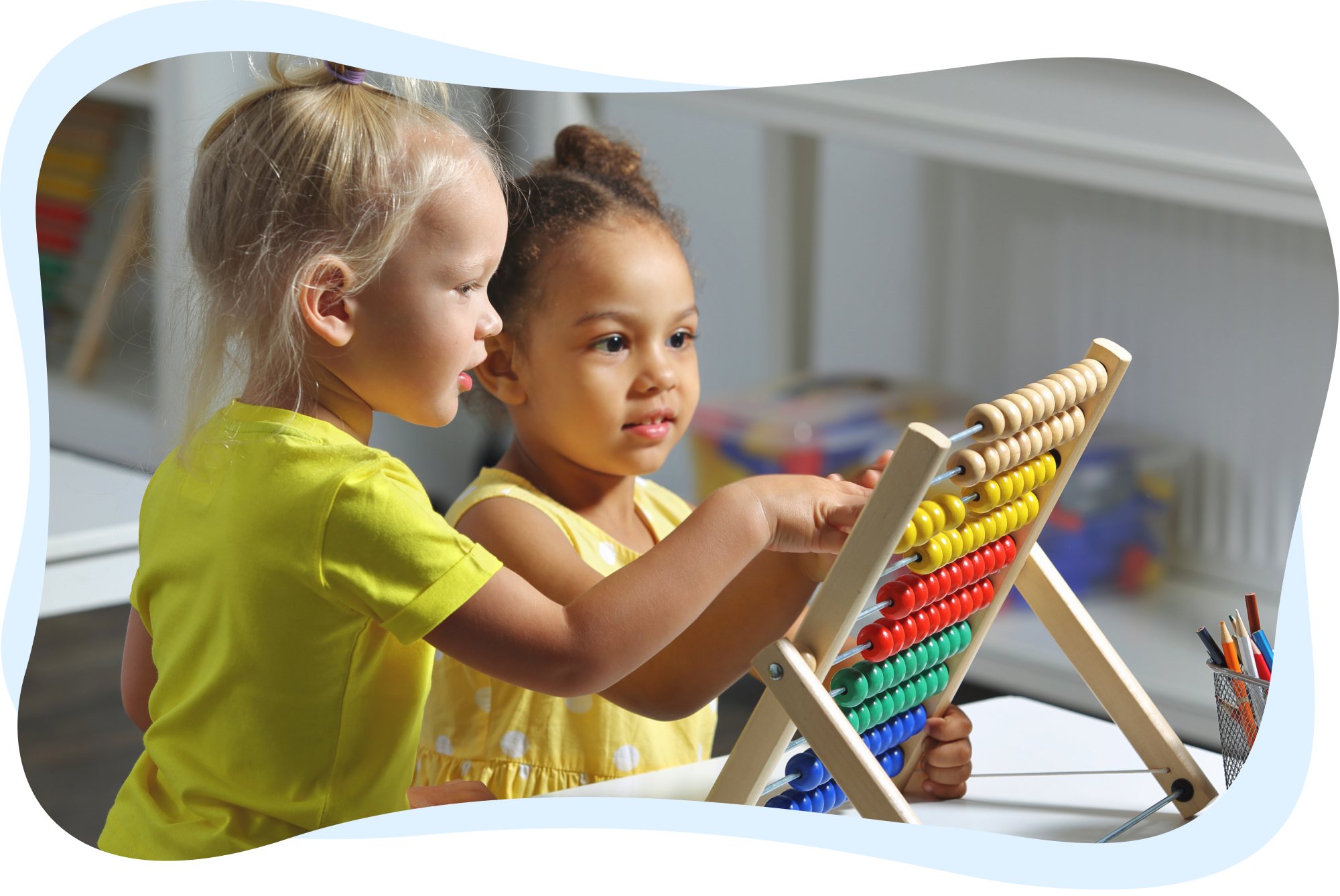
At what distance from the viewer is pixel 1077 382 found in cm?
68

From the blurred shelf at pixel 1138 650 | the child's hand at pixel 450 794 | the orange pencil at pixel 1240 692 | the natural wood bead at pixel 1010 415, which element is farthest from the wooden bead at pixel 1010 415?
the blurred shelf at pixel 1138 650

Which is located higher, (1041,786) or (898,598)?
(898,598)

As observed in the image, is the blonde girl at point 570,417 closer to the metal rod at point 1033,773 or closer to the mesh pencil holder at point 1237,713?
the metal rod at point 1033,773

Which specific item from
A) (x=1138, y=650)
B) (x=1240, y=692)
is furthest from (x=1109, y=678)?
(x=1138, y=650)

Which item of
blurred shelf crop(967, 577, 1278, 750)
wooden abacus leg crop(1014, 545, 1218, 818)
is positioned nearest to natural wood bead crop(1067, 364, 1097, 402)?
wooden abacus leg crop(1014, 545, 1218, 818)

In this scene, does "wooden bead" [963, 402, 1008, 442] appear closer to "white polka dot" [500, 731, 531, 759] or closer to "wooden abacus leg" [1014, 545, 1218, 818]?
"wooden abacus leg" [1014, 545, 1218, 818]

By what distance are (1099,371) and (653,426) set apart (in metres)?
0.25

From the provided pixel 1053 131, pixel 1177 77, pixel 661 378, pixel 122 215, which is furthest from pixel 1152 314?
pixel 122 215

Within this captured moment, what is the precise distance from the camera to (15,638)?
74 centimetres

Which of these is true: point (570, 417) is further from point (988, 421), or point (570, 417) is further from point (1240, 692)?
point (1240, 692)

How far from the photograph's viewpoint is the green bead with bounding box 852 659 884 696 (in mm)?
692

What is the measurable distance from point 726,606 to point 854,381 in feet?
4.01

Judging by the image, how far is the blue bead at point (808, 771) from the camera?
69 centimetres

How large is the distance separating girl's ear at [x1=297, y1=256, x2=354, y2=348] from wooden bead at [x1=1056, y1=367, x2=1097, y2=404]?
1.05ft
